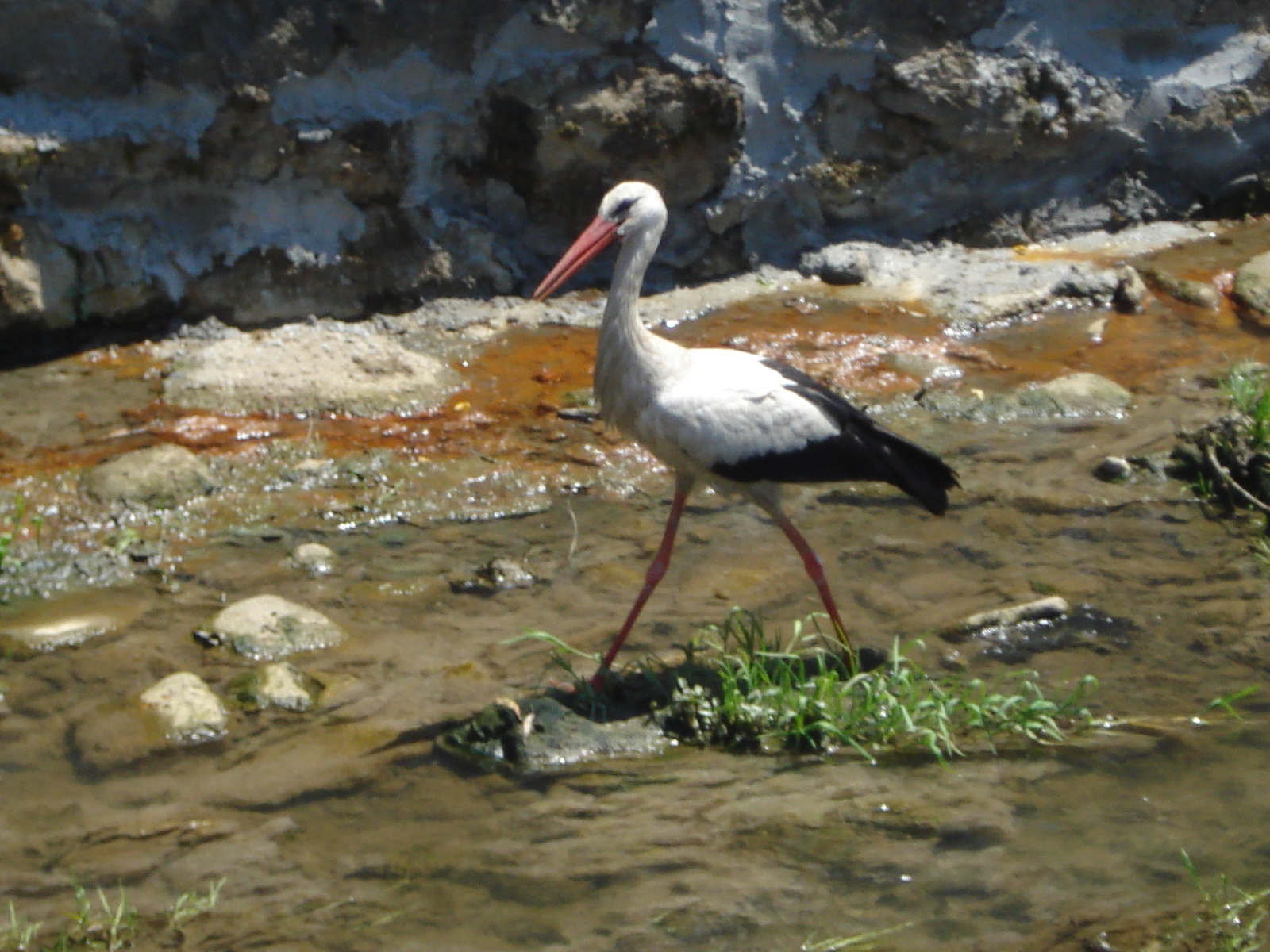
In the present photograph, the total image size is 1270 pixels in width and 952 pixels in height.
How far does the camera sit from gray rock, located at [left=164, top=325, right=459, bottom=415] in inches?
224

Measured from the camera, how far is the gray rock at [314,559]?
470 centimetres

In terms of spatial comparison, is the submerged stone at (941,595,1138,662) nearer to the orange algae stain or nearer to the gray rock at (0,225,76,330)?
the orange algae stain

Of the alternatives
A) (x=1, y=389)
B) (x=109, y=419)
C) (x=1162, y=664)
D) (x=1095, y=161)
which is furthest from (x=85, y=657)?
(x=1095, y=161)

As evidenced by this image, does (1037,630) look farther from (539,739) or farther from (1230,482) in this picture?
(539,739)

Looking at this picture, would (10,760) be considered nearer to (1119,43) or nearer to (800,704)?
(800,704)

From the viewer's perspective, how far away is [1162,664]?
162 inches

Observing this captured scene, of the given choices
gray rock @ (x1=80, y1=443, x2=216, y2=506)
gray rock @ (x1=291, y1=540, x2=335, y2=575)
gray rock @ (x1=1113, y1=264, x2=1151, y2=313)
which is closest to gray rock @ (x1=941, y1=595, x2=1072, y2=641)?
gray rock @ (x1=291, y1=540, x2=335, y2=575)

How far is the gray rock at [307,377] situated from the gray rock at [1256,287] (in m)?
3.82

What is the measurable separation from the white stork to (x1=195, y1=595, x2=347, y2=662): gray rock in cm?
92

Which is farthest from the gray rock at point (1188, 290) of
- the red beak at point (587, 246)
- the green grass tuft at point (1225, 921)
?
the green grass tuft at point (1225, 921)

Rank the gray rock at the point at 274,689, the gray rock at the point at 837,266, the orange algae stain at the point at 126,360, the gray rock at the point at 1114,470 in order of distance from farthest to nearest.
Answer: the gray rock at the point at 837,266, the orange algae stain at the point at 126,360, the gray rock at the point at 1114,470, the gray rock at the point at 274,689

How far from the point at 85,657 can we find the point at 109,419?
162 cm

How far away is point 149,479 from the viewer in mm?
4980

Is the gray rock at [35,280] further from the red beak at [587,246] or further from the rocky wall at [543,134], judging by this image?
→ the red beak at [587,246]
